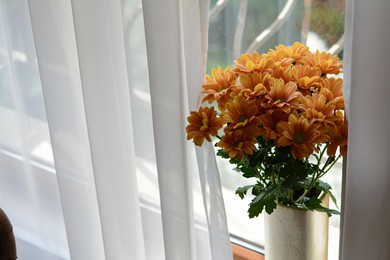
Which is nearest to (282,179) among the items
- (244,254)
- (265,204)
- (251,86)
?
(265,204)

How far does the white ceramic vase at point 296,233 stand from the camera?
942mm

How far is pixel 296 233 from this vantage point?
37.4 inches

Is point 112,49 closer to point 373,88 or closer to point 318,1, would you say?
point 318,1

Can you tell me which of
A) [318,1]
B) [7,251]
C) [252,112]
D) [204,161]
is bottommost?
A: [7,251]

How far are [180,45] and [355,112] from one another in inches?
12.2

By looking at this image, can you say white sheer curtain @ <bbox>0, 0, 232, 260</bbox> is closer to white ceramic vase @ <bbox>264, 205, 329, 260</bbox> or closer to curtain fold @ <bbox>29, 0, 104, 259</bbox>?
curtain fold @ <bbox>29, 0, 104, 259</bbox>

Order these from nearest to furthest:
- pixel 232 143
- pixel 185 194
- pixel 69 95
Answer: pixel 232 143
pixel 185 194
pixel 69 95

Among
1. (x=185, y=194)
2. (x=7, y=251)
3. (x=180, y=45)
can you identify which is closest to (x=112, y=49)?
(x=180, y=45)

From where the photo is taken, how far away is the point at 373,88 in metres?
0.77

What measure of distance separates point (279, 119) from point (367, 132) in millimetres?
122

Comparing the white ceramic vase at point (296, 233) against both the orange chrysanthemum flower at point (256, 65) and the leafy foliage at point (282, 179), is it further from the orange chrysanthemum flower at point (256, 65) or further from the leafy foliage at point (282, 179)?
the orange chrysanthemum flower at point (256, 65)

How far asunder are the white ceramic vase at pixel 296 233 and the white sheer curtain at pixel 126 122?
0.11 m

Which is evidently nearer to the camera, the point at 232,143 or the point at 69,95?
the point at 232,143

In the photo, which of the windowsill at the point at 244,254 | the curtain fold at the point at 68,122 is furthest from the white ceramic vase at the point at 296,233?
the curtain fold at the point at 68,122
